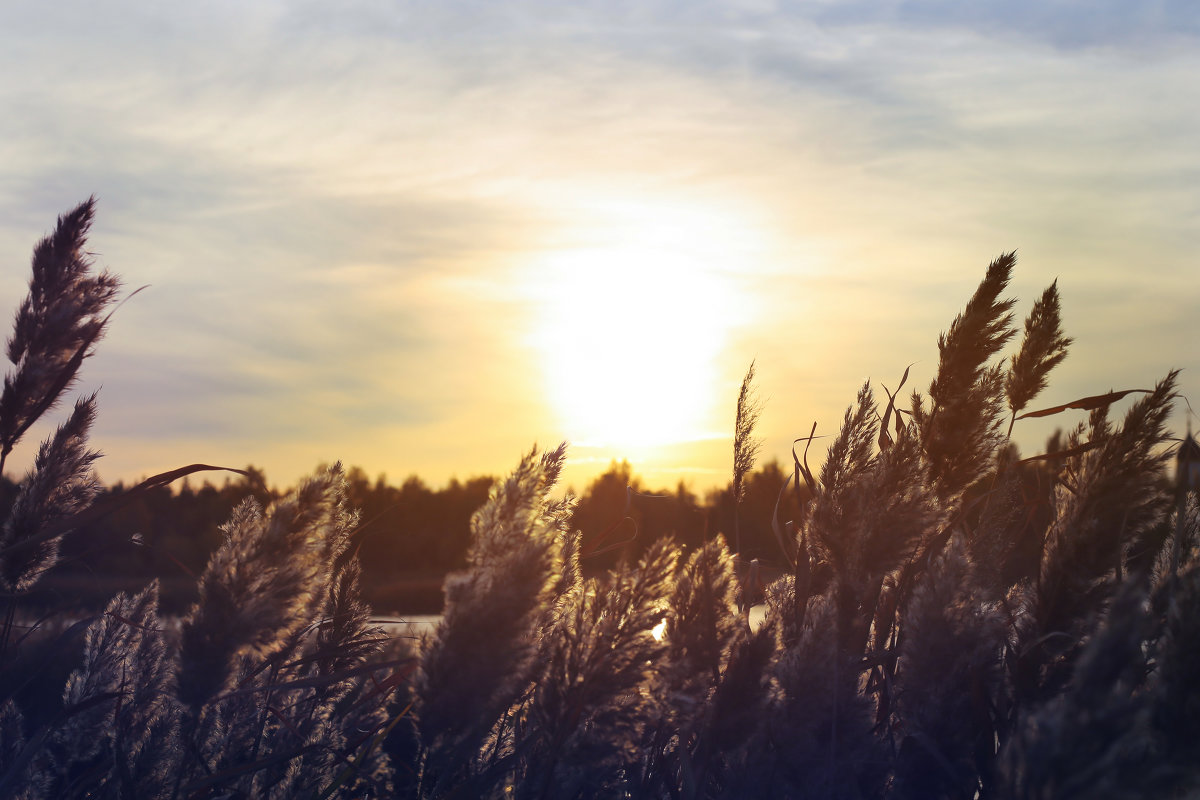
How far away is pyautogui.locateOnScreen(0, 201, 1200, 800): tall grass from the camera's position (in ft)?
5.89

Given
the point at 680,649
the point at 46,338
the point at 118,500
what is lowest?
the point at 680,649

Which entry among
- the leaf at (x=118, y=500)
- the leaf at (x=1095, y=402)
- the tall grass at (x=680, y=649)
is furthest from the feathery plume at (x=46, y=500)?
the leaf at (x=1095, y=402)

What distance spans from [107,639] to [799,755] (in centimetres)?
210

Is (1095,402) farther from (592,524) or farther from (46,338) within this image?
(46,338)

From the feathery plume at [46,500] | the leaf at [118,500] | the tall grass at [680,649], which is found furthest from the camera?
the feathery plume at [46,500]

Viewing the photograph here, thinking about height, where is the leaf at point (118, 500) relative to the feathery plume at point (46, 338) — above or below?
below

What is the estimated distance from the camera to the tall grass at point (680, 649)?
1795 millimetres

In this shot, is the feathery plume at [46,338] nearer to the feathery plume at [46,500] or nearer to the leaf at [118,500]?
the feathery plume at [46,500]

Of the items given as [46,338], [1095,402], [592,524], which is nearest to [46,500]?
[46,338]

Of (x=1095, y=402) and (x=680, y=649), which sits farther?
(x=1095, y=402)

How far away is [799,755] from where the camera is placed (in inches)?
78.4

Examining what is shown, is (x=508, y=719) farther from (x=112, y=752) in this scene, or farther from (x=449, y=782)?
(x=112, y=752)

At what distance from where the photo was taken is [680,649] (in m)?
1.98

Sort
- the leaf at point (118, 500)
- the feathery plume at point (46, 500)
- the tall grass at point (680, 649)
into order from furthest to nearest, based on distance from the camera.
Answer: the feathery plume at point (46, 500), the leaf at point (118, 500), the tall grass at point (680, 649)
